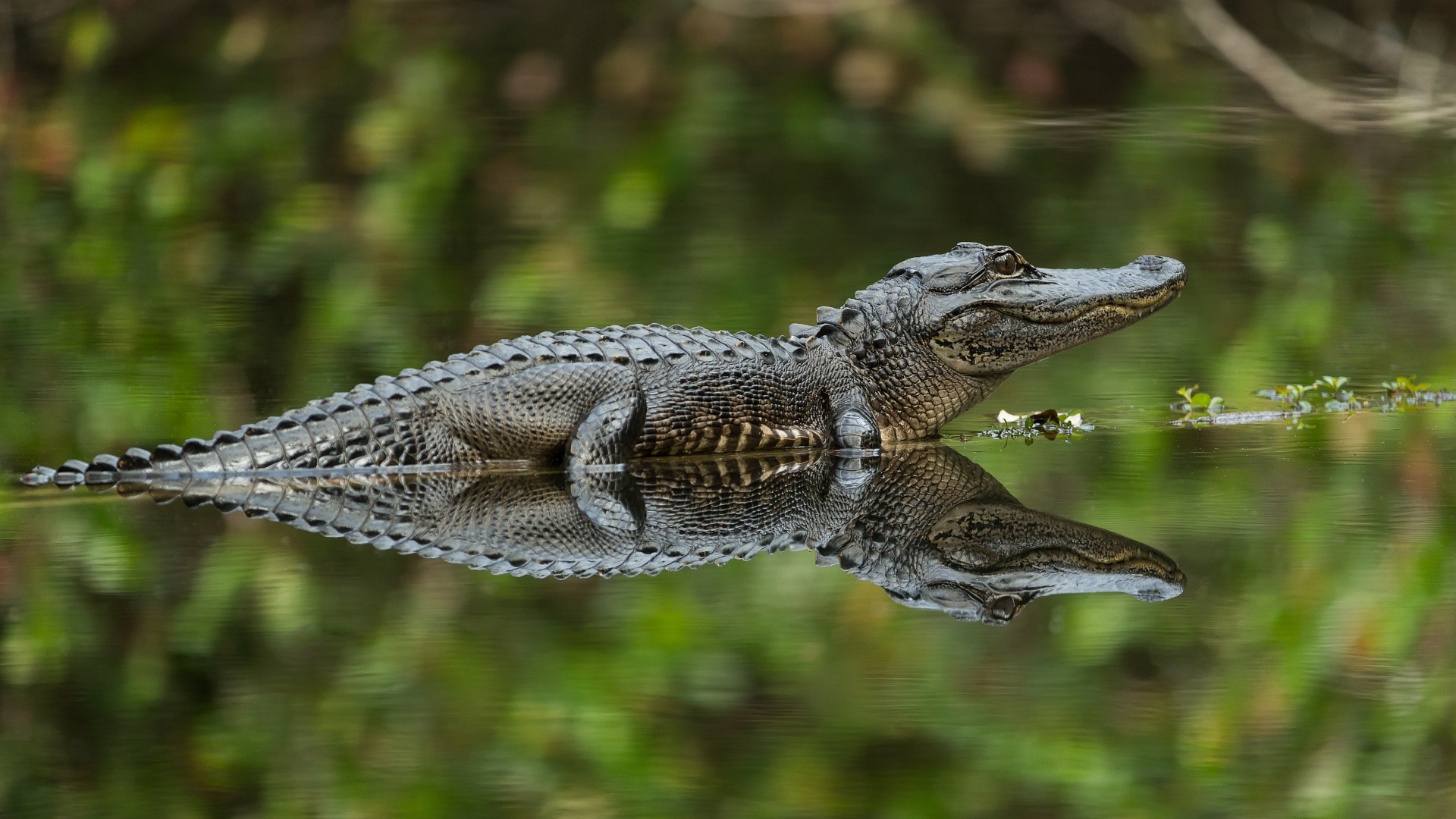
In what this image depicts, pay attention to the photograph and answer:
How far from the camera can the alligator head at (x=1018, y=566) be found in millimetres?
2221

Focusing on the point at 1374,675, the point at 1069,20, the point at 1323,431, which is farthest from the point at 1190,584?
the point at 1069,20

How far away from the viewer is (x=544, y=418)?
3.34 meters

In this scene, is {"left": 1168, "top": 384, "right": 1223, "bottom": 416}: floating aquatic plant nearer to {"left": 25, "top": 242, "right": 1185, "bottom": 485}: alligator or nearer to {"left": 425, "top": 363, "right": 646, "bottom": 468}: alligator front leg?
{"left": 25, "top": 242, "right": 1185, "bottom": 485}: alligator

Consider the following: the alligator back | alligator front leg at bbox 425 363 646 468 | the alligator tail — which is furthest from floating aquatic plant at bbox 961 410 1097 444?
the alligator tail

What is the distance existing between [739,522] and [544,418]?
748 mm

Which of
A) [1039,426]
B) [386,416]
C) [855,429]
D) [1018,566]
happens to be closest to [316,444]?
[386,416]

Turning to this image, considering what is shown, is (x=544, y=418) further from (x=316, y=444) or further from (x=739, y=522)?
(x=739, y=522)

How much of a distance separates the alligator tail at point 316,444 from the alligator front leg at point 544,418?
54 millimetres

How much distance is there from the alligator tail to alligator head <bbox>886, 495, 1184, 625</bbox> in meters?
1.30

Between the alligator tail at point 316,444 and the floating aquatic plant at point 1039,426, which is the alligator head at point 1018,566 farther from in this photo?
the alligator tail at point 316,444

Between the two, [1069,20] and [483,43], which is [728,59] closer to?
[483,43]

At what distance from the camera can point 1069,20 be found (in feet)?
30.2

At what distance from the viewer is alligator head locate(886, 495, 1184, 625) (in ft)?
7.29

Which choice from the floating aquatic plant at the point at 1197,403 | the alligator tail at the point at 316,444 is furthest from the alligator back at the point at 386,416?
the floating aquatic plant at the point at 1197,403
